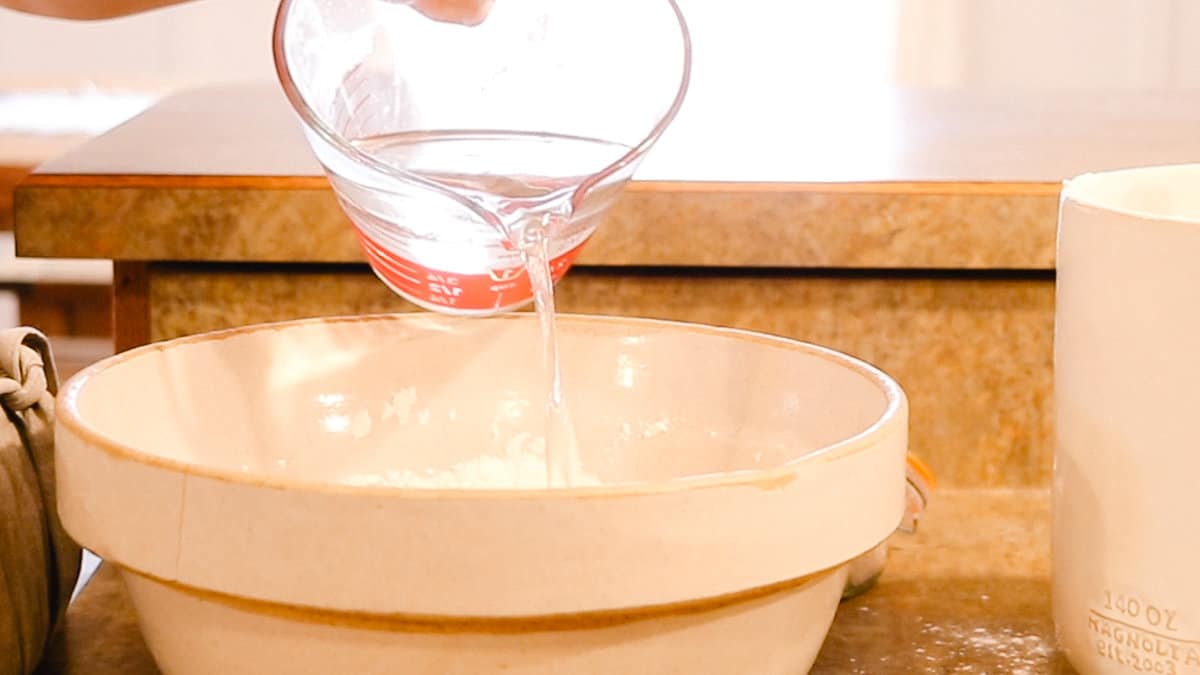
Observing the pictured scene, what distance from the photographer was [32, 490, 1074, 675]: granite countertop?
574 mm

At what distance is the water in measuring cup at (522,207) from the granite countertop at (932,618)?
0.45 feet

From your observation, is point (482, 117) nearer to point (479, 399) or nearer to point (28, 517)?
point (479, 399)

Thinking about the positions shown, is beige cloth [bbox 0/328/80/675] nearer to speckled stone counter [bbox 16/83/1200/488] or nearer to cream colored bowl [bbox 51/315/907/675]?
cream colored bowl [bbox 51/315/907/675]

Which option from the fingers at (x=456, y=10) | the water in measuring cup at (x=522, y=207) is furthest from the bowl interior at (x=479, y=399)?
the fingers at (x=456, y=10)

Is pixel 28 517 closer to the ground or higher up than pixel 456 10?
closer to the ground

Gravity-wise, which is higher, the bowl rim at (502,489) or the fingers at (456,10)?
the fingers at (456,10)

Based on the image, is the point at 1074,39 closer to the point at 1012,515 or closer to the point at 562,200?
the point at 1012,515

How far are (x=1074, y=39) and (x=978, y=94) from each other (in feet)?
5.30

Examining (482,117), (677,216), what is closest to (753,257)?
(677,216)

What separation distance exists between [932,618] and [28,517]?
34 cm

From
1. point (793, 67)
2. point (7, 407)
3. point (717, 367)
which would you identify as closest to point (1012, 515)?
point (717, 367)

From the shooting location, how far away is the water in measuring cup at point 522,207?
23.0 inches

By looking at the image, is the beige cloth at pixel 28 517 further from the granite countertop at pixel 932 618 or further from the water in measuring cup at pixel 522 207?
the water in measuring cup at pixel 522 207

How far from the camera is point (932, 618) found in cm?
62
